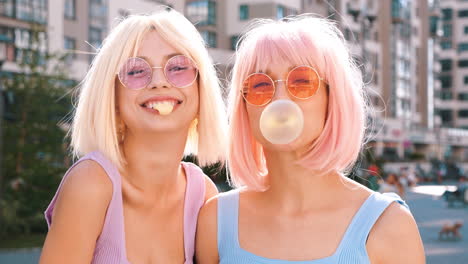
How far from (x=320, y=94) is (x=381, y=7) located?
6325 centimetres

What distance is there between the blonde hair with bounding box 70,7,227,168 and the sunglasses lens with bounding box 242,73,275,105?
372 millimetres

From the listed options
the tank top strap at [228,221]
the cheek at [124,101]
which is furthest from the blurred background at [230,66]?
the tank top strap at [228,221]

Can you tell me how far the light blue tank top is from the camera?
2328 millimetres

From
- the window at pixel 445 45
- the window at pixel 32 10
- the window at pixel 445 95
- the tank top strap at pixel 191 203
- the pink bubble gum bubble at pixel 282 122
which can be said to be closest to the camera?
the pink bubble gum bubble at pixel 282 122

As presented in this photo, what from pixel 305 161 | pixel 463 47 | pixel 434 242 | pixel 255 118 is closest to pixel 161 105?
pixel 255 118

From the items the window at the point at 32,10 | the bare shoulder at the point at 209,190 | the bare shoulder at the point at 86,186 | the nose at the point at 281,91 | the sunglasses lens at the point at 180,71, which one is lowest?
the bare shoulder at the point at 209,190

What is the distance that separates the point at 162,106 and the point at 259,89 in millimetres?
428

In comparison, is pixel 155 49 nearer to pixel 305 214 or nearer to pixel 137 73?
pixel 137 73

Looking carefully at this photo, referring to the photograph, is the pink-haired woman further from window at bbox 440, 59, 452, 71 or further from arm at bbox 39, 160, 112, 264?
window at bbox 440, 59, 452, 71

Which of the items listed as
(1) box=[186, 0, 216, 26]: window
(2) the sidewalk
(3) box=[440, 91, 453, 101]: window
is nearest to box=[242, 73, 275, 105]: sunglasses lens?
(2) the sidewalk

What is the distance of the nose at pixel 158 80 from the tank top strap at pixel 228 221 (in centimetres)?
53

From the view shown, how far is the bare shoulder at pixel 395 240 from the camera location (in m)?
2.28

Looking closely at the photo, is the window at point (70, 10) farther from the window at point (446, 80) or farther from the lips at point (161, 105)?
the window at point (446, 80)

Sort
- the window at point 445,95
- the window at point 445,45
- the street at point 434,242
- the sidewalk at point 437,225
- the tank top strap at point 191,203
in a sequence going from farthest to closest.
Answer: the window at point 445,45, the window at point 445,95, the sidewalk at point 437,225, the street at point 434,242, the tank top strap at point 191,203
